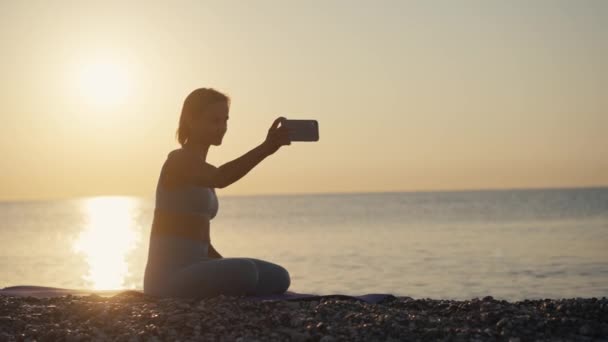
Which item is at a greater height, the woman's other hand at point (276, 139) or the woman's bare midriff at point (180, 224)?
the woman's other hand at point (276, 139)

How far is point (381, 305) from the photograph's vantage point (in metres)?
9.85

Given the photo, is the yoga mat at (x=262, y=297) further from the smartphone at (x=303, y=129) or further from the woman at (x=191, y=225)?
the smartphone at (x=303, y=129)

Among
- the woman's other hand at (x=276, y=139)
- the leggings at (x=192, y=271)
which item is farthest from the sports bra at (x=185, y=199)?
the woman's other hand at (x=276, y=139)

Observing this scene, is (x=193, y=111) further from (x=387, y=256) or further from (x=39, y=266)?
(x=39, y=266)

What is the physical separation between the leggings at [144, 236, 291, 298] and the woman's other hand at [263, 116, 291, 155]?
5.73ft

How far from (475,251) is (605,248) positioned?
196 inches

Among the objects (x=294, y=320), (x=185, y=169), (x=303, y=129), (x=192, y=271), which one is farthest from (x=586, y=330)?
(x=185, y=169)

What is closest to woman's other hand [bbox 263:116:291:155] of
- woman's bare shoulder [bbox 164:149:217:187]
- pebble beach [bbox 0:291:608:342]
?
woman's bare shoulder [bbox 164:149:217:187]

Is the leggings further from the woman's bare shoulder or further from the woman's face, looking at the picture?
the woman's face

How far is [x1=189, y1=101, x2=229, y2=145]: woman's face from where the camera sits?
9.62m

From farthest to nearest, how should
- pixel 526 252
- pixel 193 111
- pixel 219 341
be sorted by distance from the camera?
pixel 526 252
pixel 193 111
pixel 219 341

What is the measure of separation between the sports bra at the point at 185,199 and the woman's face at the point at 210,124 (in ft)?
1.36

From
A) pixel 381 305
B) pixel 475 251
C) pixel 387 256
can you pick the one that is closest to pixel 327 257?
pixel 387 256

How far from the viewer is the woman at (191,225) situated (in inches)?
380
